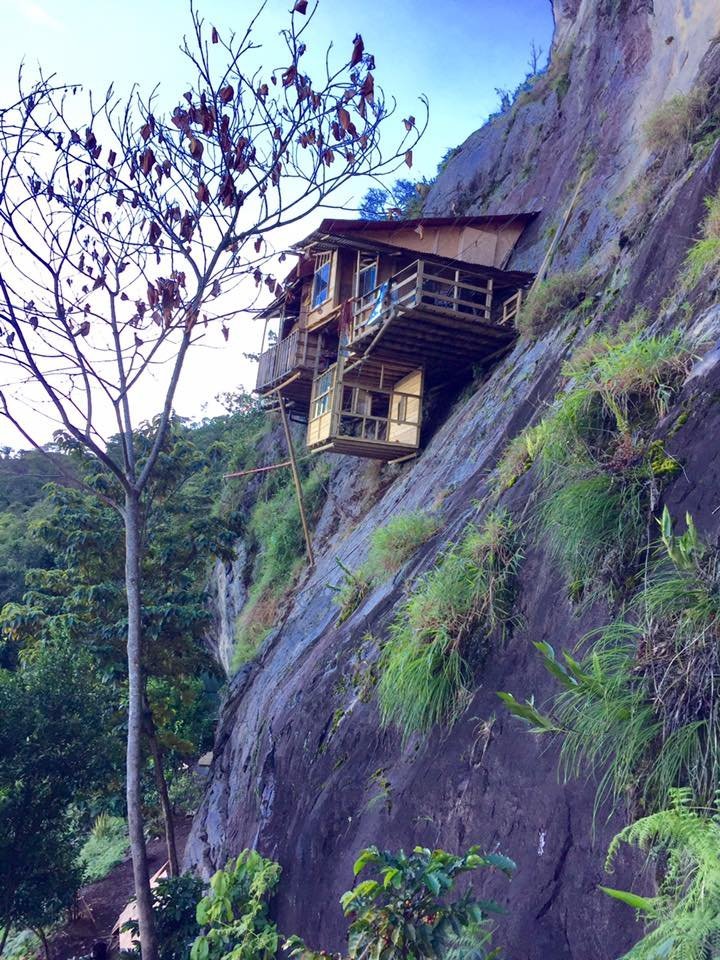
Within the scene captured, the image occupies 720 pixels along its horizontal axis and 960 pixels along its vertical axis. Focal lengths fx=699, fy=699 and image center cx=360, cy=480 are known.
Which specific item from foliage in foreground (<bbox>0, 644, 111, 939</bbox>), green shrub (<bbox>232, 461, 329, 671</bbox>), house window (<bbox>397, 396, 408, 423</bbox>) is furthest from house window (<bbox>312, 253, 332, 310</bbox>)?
foliage in foreground (<bbox>0, 644, 111, 939</bbox>)

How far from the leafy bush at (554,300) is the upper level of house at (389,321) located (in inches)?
58.7

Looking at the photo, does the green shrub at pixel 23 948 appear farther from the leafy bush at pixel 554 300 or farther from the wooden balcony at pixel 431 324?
the leafy bush at pixel 554 300

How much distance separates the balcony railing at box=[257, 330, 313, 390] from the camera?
1830cm

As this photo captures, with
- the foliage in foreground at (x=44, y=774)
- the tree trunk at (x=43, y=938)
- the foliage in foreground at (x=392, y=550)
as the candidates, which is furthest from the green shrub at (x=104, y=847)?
the foliage in foreground at (x=392, y=550)

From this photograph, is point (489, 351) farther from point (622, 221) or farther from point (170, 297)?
point (170, 297)

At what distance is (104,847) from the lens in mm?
19391

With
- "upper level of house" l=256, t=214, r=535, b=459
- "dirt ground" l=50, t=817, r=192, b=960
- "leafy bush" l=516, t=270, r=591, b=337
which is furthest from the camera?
"dirt ground" l=50, t=817, r=192, b=960

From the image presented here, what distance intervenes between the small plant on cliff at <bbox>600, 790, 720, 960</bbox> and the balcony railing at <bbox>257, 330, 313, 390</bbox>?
16107mm

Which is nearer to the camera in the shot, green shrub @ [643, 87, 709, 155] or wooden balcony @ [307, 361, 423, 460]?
green shrub @ [643, 87, 709, 155]

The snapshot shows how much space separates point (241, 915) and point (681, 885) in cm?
422

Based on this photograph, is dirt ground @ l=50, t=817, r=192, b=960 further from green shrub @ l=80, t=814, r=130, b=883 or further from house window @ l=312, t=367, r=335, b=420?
house window @ l=312, t=367, r=335, b=420

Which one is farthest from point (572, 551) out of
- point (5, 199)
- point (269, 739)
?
point (5, 199)

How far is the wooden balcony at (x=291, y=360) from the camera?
18.3 m

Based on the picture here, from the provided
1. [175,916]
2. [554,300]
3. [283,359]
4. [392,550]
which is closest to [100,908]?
[175,916]
